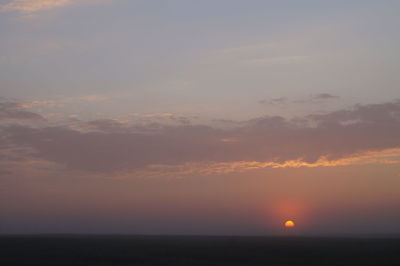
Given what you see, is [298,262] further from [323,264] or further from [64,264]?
[64,264]

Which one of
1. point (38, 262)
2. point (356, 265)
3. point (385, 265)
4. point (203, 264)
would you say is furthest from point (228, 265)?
point (38, 262)

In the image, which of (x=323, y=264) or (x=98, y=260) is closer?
(x=323, y=264)

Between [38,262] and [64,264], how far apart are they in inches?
184

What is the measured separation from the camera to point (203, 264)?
51.9 meters

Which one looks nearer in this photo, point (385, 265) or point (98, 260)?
point (385, 265)

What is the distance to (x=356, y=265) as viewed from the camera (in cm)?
5034

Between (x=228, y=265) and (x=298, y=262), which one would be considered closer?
(x=228, y=265)

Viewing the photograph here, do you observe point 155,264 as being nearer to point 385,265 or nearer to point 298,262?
point 298,262

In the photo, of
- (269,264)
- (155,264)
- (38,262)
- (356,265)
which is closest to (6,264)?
(38,262)

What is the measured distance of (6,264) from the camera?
51.4 meters

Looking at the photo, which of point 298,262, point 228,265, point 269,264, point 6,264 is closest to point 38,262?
point 6,264

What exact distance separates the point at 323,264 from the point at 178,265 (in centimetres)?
1649

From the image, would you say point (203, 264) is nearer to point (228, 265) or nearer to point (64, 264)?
point (228, 265)

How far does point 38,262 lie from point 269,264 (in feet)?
89.0
